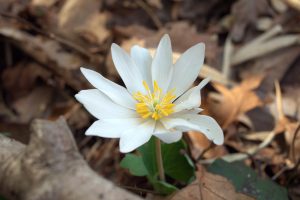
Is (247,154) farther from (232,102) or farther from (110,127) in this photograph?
(110,127)

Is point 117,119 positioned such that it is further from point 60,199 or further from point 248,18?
point 248,18

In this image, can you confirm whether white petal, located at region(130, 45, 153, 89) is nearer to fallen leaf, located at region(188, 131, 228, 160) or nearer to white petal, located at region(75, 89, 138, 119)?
white petal, located at region(75, 89, 138, 119)

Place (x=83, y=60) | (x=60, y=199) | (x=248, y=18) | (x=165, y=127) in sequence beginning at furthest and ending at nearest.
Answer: (x=248, y=18), (x=83, y=60), (x=165, y=127), (x=60, y=199)

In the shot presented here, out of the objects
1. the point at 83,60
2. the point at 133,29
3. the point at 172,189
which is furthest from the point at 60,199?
the point at 133,29

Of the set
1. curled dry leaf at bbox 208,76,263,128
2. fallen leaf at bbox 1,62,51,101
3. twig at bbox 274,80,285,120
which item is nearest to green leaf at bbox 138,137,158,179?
curled dry leaf at bbox 208,76,263,128

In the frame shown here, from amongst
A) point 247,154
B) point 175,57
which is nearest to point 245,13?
point 175,57

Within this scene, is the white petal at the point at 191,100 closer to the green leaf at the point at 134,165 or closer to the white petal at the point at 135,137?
the white petal at the point at 135,137

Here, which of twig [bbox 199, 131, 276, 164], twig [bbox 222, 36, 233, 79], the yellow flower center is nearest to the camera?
the yellow flower center
